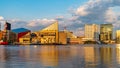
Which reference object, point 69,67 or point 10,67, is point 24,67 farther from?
point 69,67

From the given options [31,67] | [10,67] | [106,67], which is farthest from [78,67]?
→ [10,67]

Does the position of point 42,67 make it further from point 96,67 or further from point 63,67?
point 96,67

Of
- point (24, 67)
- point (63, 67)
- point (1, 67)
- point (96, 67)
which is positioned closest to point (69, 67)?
point (63, 67)

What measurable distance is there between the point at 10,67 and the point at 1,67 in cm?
108

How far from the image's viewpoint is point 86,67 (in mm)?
35750

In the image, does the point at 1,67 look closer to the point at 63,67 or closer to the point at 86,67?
the point at 63,67

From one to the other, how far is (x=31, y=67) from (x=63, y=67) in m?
3.89

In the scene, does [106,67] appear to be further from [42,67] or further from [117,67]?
[42,67]

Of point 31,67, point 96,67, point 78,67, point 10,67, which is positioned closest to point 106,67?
point 96,67

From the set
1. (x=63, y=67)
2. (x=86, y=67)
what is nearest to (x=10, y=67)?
(x=63, y=67)

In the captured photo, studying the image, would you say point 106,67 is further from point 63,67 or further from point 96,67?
point 63,67

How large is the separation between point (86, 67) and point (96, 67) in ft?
4.04

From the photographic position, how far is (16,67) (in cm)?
3625

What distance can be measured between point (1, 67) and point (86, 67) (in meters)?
10.3
